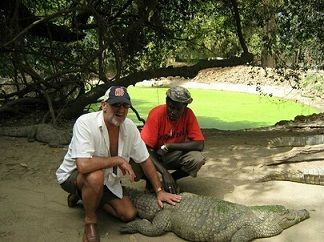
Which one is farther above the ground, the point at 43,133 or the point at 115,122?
the point at 115,122

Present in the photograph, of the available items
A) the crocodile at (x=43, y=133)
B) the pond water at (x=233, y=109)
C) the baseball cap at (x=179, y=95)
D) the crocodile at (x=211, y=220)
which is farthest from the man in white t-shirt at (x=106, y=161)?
the pond water at (x=233, y=109)

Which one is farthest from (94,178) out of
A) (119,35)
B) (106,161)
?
(119,35)

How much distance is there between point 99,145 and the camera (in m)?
3.14

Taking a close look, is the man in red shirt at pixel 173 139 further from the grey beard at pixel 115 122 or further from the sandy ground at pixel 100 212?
the grey beard at pixel 115 122

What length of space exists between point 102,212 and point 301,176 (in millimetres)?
Answer: 1925

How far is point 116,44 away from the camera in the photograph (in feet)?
23.6

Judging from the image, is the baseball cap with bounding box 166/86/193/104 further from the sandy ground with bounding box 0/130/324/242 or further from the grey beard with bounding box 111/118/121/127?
the sandy ground with bounding box 0/130/324/242

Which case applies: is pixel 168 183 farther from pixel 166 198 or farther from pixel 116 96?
pixel 116 96

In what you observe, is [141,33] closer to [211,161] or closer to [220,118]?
[211,161]

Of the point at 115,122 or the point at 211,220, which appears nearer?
the point at 115,122

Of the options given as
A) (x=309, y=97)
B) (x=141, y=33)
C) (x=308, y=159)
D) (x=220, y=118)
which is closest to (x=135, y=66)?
(x=141, y=33)

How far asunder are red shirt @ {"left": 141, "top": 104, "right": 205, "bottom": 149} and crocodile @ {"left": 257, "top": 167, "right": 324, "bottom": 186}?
3.19 feet

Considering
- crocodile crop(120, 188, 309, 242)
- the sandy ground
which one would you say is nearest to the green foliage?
the sandy ground

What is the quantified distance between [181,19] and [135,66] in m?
1.27
